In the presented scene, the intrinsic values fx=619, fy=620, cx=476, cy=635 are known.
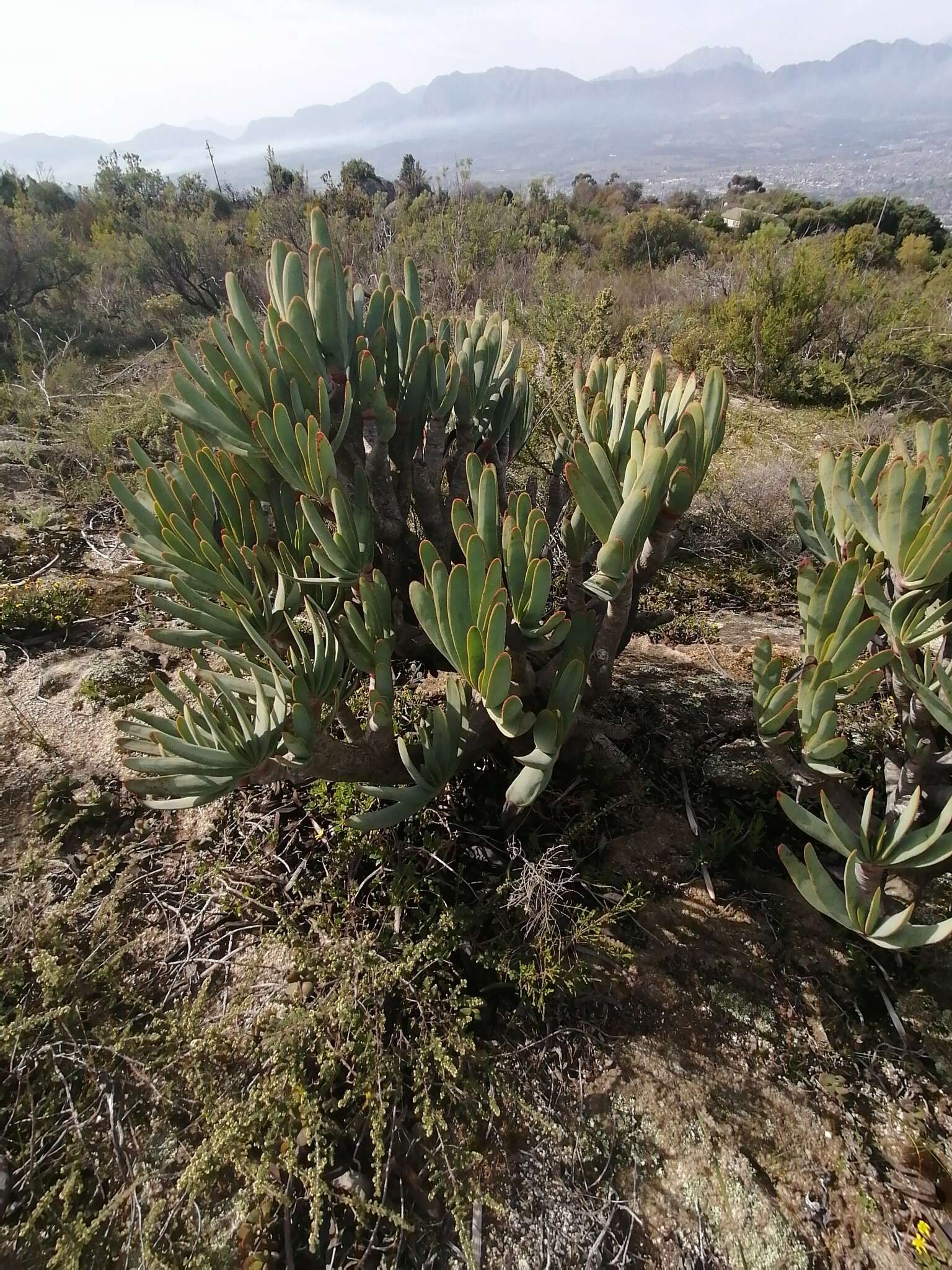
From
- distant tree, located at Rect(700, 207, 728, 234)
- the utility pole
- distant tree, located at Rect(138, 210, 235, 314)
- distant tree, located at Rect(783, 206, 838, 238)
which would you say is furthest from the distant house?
distant tree, located at Rect(138, 210, 235, 314)

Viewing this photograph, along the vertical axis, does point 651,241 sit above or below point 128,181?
below

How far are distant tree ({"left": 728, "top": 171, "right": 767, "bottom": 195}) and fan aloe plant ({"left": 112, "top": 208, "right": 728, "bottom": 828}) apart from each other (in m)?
25.5

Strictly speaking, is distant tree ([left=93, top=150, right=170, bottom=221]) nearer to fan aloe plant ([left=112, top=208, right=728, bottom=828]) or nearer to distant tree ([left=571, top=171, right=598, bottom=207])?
distant tree ([left=571, top=171, right=598, bottom=207])

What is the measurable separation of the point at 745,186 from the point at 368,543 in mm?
28778

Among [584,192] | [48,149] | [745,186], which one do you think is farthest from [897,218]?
[48,149]

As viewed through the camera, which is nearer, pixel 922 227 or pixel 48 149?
pixel 922 227

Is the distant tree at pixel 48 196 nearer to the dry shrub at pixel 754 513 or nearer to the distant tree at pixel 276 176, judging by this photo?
the distant tree at pixel 276 176

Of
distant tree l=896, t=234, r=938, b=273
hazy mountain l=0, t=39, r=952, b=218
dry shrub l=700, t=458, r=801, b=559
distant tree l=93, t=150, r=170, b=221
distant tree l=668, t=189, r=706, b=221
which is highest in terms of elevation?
hazy mountain l=0, t=39, r=952, b=218

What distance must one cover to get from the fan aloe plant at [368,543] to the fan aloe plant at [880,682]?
411mm

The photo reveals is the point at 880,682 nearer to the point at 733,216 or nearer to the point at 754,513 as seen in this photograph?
the point at 754,513

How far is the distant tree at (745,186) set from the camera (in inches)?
858

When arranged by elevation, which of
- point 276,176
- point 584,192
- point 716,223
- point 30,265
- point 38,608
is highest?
point 276,176

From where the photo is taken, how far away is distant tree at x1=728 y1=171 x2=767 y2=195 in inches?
858

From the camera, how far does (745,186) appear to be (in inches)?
904
